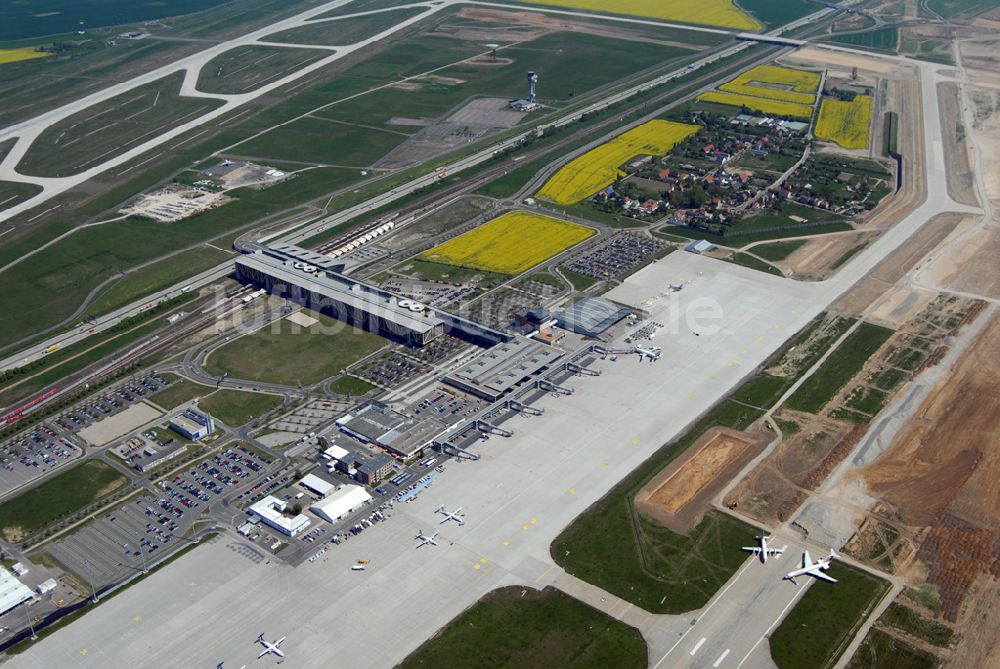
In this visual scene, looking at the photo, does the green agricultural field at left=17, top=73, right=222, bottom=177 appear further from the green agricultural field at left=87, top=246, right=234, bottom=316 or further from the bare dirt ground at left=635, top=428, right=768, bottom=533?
the bare dirt ground at left=635, top=428, right=768, bottom=533

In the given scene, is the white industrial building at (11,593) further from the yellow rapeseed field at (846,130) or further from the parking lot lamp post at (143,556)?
the yellow rapeseed field at (846,130)

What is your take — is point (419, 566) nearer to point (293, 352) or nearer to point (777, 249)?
point (293, 352)

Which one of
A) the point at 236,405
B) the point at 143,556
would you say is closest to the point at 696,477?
the point at 236,405

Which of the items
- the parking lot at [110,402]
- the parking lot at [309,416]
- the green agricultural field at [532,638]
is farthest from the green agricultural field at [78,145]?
the green agricultural field at [532,638]

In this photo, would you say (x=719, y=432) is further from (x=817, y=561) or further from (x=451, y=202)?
(x=451, y=202)

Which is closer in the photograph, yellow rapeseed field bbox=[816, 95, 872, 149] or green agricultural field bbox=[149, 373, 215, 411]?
green agricultural field bbox=[149, 373, 215, 411]

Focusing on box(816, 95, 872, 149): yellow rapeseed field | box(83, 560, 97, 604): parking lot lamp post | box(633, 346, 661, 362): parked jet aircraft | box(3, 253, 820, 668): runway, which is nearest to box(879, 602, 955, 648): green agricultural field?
box(3, 253, 820, 668): runway
